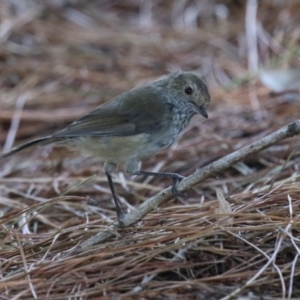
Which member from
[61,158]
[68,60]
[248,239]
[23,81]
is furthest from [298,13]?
[248,239]

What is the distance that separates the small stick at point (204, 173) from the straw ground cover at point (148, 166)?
5 cm

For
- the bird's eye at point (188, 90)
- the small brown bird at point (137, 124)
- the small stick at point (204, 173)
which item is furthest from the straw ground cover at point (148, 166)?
the bird's eye at point (188, 90)

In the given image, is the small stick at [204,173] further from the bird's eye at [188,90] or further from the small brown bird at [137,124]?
the bird's eye at [188,90]

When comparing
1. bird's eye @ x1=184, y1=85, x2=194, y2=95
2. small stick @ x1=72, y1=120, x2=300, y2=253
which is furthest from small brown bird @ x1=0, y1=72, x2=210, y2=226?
small stick @ x1=72, y1=120, x2=300, y2=253

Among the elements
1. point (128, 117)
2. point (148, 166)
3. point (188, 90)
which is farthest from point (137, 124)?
point (148, 166)

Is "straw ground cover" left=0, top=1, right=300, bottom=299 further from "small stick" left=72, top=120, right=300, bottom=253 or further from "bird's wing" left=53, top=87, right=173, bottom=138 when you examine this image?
"bird's wing" left=53, top=87, right=173, bottom=138

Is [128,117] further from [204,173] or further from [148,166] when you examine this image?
[204,173]

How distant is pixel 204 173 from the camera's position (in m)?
2.93

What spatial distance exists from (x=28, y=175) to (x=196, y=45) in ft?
9.93

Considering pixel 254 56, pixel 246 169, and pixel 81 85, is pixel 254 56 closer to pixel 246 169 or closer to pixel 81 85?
pixel 81 85

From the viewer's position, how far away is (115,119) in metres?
3.97

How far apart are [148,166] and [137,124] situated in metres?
1.02

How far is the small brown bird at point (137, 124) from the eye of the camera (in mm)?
3857

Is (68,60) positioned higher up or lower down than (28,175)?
higher up
